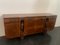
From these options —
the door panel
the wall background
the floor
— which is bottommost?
the floor

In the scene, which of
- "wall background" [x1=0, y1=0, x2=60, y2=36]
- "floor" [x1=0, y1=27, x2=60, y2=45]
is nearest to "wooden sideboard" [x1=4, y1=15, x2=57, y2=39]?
"floor" [x1=0, y1=27, x2=60, y2=45]

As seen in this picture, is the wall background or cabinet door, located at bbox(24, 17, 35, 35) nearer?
cabinet door, located at bbox(24, 17, 35, 35)

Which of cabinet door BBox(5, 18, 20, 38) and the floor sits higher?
cabinet door BBox(5, 18, 20, 38)

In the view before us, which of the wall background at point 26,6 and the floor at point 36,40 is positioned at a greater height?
the wall background at point 26,6

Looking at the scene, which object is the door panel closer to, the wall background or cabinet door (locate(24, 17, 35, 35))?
cabinet door (locate(24, 17, 35, 35))

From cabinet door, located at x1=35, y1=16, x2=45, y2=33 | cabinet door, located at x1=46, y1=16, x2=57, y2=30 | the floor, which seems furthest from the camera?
cabinet door, located at x1=46, y1=16, x2=57, y2=30

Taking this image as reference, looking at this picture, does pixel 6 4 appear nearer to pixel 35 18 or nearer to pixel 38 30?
pixel 35 18

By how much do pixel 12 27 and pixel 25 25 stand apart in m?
0.28

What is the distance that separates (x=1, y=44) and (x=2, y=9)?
31.2 inches

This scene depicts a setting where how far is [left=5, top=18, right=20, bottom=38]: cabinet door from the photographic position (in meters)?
2.10

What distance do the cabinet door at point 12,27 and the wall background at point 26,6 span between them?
1.26 feet

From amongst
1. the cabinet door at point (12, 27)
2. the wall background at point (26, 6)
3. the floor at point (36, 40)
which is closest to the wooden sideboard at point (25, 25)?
the cabinet door at point (12, 27)

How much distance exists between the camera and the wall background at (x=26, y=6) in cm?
238

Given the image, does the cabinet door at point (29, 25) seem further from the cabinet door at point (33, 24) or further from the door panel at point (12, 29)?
the door panel at point (12, 29)
